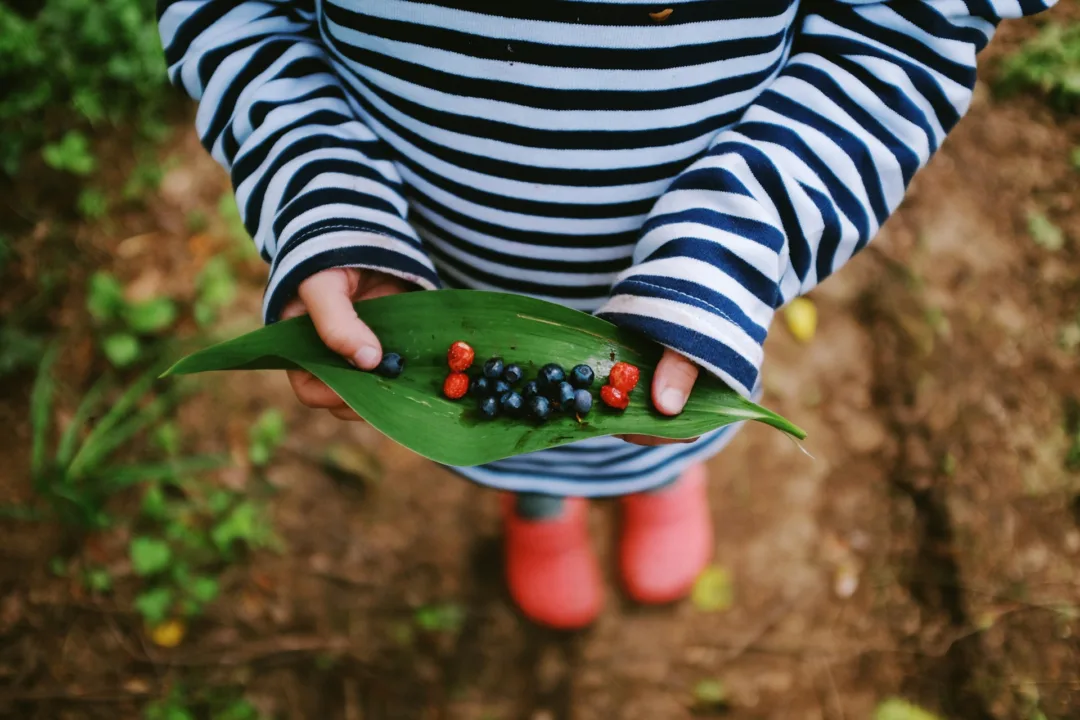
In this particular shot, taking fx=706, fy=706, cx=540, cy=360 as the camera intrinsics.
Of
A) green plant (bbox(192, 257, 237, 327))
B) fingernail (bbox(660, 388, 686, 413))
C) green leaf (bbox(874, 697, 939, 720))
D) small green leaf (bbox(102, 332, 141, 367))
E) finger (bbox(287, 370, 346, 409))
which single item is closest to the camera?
fingernail (bbox(660, 388, 686, 413))

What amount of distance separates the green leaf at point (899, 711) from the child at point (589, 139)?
1152 millimetres

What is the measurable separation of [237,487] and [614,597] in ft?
3.11

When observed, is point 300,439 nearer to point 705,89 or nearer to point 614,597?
point 614,597

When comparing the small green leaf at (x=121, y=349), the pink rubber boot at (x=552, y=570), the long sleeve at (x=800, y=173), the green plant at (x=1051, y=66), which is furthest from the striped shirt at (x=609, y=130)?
the green plant at (x=1051, y=66)

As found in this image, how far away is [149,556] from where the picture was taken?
5.29 ft

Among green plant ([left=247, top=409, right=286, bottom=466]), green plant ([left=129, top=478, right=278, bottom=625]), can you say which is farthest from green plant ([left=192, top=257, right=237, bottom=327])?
green plant ([left=129, top=478, right=278, bottom=625])

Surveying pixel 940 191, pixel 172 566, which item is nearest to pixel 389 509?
pixel 172 566

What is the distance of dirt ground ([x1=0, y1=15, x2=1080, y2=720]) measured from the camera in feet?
5.01

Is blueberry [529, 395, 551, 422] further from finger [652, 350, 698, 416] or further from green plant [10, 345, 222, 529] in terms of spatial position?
green plant [10, 345, 222, 529]

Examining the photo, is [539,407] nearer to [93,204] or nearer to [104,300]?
[104,300]

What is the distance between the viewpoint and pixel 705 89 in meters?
0.78

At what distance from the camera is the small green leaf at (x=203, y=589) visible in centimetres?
160

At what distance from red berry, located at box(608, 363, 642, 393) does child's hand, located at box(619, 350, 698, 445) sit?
0.09 ft

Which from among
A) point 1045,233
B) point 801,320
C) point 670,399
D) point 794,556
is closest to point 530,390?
point 670,399
